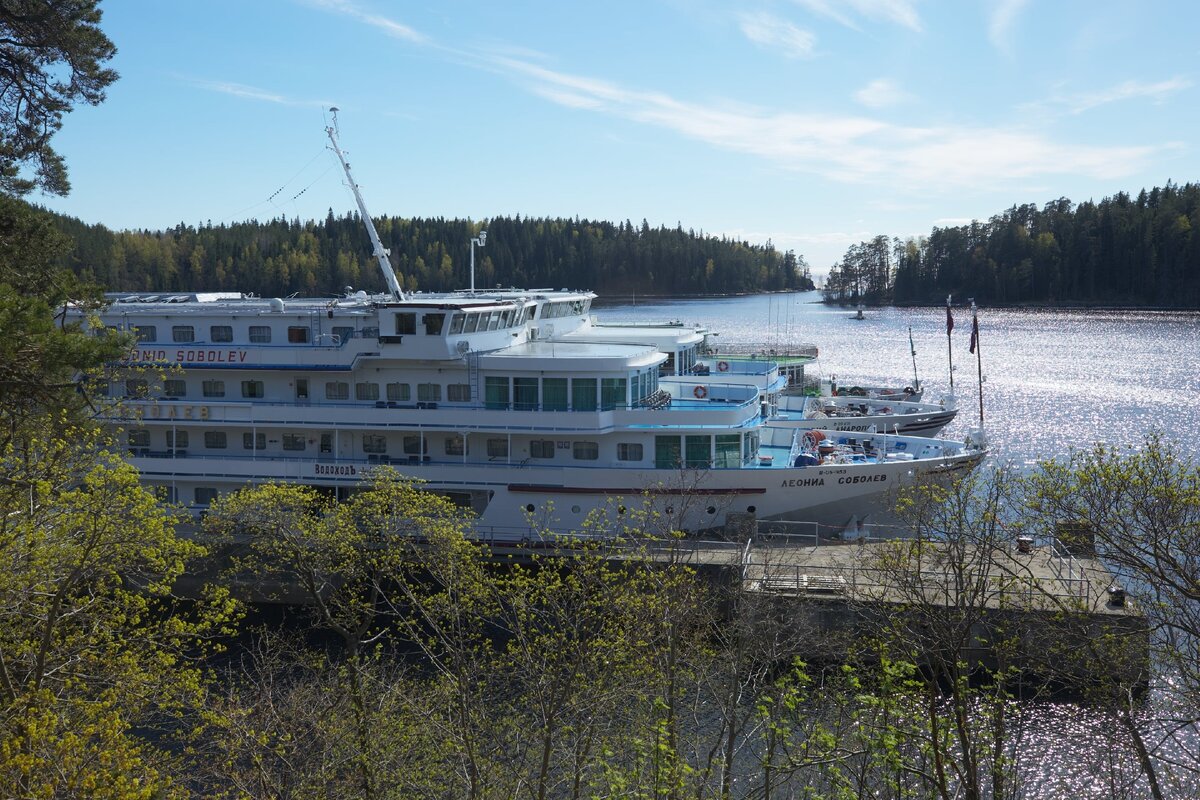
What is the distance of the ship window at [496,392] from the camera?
29469mm

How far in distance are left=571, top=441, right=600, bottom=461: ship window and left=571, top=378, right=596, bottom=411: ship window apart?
3.33 ft

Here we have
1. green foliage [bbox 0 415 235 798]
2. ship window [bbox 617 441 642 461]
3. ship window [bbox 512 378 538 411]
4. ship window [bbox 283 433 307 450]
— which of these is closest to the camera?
green foliage [bbox 0 415 235 798]

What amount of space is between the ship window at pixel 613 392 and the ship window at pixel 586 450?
1.15m

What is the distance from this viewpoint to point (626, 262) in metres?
178

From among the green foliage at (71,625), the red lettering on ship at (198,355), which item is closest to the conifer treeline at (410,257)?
the red lettering on ship at (198,355)

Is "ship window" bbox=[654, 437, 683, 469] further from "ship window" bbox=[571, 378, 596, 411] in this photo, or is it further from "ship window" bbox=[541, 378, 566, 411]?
"ship window" bbox=[541, 378, 566, 411]

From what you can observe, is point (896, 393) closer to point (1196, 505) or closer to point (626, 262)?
point (1196, 505)

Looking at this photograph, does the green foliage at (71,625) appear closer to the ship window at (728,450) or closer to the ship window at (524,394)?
the ship window at (524,394)

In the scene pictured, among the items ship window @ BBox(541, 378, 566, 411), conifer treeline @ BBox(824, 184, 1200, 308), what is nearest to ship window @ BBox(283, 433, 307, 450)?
ship window @ BBox(541, 378, 566, 411)

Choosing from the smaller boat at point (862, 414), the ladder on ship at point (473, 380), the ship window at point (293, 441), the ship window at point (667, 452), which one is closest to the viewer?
the ship window at point (667, 452)

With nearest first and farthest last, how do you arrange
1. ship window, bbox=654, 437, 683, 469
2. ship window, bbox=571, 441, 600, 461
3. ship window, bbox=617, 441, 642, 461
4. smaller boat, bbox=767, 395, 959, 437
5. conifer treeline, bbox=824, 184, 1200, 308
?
ship window, bbox=654, 437, 683, 469
ship window, bbox=617, 441, 642, 461
ship window, bbox=571, 441, 600, 461
smaller boat, bbox=767, 395, 959, 437
conifer treeline, bbox=824, 184, 1200, 308

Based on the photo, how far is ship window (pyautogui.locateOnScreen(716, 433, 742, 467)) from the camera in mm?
28625

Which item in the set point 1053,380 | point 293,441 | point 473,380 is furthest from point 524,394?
point 1053,380

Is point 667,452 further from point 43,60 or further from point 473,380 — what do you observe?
point 43,60
